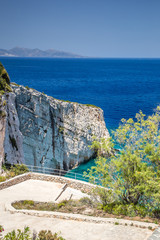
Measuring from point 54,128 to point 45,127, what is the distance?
1.95 meters

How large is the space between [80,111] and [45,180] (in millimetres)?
22235

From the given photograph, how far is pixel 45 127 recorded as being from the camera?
38906 millimetres

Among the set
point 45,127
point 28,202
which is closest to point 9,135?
point 28,202

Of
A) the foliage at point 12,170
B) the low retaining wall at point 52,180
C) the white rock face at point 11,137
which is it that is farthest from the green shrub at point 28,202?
the white rock face at point 11,137

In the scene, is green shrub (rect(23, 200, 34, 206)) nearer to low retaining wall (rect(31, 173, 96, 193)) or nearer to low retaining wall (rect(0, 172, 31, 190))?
low retaining wall (rect(0, 172, 31, 190))

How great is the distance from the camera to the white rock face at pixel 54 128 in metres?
36.4

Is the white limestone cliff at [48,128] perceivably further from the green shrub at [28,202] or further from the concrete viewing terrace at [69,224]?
the green shrub at [28,202]

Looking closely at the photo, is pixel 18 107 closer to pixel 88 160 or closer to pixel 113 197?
pixel 88 160

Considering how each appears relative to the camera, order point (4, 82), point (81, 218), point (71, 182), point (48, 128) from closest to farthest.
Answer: point (81, 218)
point (71, 182)
point (4, 82)
point (48, 128)

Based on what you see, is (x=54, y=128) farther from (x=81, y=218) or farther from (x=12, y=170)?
(x=81, y=218)

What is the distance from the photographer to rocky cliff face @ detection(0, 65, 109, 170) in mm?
28609

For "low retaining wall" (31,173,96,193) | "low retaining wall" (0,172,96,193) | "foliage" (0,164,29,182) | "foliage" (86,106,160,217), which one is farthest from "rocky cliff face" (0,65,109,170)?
"foliage" (86,106,160,217)

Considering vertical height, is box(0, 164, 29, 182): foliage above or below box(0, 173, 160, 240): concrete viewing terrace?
below

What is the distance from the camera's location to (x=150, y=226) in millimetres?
13000
